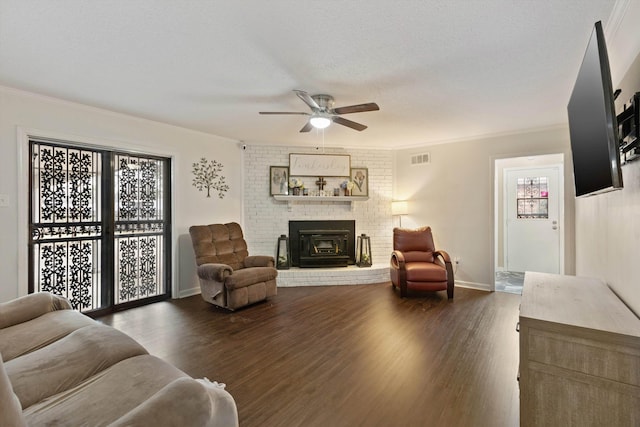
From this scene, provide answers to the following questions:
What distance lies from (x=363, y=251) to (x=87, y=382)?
429cm

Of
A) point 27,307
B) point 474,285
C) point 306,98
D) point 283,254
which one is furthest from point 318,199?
point 27,307

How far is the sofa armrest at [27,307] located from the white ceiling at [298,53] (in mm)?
1773

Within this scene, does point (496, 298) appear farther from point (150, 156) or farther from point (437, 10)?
point (150, 156)

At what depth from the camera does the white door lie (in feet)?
18.0

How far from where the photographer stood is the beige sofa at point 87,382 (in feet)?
3.18

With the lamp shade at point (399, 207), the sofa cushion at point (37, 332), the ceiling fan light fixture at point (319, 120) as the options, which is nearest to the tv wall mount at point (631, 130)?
the ceiling fan light fixture at point (319, 120)

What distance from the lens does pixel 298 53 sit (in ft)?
7.25

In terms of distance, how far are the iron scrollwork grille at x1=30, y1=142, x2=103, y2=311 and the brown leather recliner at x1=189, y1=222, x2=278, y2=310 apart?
1.13 meters

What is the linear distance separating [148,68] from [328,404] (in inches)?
113

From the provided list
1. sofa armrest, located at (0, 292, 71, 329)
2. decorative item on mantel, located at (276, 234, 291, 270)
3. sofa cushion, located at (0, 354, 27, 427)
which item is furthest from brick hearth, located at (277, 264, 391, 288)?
sofa cushion, located at (0, 354, 27, 427)

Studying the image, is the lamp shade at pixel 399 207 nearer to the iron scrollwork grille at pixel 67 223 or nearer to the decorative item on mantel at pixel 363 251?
the decorative item on mantel at pixel 363 251

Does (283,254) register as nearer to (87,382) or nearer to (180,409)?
(87,382)

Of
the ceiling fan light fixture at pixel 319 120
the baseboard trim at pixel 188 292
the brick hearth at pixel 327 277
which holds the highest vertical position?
the ceiling fan light fixture at pixel 319 120

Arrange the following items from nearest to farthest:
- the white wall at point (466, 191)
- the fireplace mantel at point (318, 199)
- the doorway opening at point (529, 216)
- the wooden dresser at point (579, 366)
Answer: the wooden dresser at point (579, 366) < the white wall at point (466, 191) < the fireplace mantel at point (318, 199) < the doorway opening at point (529, 216)
